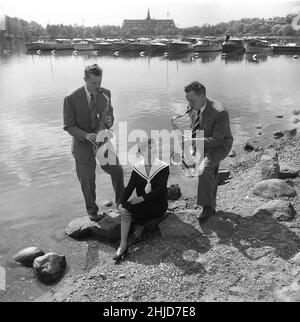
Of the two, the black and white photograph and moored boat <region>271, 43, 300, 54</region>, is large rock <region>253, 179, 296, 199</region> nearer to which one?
the black and white photograph

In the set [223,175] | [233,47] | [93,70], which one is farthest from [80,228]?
[233,47]

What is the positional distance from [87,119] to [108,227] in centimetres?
190

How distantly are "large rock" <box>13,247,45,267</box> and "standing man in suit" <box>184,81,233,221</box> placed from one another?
274cm

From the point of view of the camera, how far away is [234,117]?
20109 mm

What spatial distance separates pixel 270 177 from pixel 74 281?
466 cm

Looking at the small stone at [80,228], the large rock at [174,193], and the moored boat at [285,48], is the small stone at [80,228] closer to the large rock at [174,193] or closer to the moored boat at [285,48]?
the large rock at [174,193]

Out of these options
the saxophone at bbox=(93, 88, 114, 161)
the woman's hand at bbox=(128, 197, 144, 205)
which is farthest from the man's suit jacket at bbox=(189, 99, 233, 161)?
the saxophone at bbox=(93, 88, 114, 161)

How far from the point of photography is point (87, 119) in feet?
23.2

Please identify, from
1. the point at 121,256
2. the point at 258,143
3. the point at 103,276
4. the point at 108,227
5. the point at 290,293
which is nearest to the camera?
the point at 290,293

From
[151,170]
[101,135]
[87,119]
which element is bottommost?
[151,170]

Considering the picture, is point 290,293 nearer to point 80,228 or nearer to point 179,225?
point 179,225

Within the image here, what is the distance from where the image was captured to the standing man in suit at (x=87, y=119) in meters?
6.86

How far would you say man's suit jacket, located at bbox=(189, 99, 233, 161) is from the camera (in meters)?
6.19
